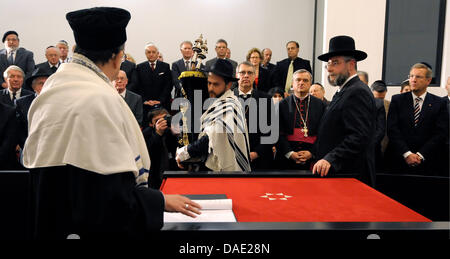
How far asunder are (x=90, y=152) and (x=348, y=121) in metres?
2.37

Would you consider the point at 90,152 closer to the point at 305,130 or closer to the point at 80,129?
the point at 80,129

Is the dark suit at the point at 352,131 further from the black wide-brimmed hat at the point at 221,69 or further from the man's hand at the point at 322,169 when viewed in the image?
the black wide-brimmed hat at the point at 221,69

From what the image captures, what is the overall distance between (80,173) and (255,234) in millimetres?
645

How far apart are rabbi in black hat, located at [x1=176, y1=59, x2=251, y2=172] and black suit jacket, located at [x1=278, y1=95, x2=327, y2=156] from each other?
0.99 meters

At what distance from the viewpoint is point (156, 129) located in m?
4.12

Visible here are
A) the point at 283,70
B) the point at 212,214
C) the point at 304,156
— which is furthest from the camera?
the point at 283,70

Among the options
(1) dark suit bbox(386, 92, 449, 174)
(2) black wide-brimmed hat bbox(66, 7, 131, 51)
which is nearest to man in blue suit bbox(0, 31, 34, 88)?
(1) dark suit bbox(386, 92, 449, 174)

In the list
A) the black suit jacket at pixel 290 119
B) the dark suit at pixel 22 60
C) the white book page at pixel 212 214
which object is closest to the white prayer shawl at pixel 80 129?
the white book page at pixel 212 214

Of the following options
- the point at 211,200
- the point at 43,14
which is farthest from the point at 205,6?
the point at 211,200

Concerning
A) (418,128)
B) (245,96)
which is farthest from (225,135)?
(418,128)

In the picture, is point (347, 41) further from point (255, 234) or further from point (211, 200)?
point (255, 234)

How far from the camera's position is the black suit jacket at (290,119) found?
166 inches
